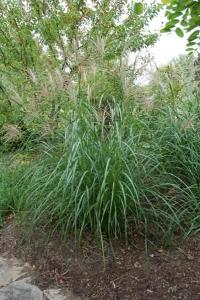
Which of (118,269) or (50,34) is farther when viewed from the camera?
(50,34)

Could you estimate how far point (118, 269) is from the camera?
2.96m

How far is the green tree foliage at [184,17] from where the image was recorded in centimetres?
267

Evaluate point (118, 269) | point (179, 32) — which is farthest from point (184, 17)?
point (118, 269)

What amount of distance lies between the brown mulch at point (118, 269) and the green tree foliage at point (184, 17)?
1.54m

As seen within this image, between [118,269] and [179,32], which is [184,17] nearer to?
[179,32]

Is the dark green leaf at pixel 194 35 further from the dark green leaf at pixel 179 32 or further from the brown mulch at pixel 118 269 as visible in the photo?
the brown mulch at pixel 118 269

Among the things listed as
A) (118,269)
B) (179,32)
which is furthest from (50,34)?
(118,269)

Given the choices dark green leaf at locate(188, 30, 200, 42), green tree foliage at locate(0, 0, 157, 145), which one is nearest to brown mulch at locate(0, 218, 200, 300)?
dark green leaf at locate(188, 30, 200, 42)

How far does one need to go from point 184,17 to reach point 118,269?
1.82 metres

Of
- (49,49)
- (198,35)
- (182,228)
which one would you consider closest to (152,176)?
(182,228)

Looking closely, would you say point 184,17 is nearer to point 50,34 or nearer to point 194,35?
point 194,35

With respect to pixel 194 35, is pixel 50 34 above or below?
above

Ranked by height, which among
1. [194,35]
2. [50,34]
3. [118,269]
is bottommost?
[118,269]

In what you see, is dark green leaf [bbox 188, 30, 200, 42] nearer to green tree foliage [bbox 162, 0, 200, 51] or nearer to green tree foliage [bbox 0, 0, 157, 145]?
green tree foliage [bbox 162, 0, 200, 51]
